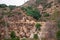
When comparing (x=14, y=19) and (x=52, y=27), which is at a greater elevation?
(x=52, y=27)

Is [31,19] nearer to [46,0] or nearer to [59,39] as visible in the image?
[46,0]

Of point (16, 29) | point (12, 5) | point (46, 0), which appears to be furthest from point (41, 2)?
point (16, 29)

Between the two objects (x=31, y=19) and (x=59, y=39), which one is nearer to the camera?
(x=59, y=39)

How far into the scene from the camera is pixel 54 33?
3.17m

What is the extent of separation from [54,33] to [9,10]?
9.78 meters

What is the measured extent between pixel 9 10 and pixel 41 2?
8.74ft

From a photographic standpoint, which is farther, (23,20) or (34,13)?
(34,13)

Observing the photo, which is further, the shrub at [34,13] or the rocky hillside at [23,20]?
the shrub at [34,13]

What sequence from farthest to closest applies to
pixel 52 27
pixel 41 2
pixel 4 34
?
pixel 41 2, pixel 4 34, pixel 52 27

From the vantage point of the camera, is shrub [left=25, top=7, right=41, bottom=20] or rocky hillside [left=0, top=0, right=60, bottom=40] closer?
rocky hillside [left=0, top=0, right=60, bottom=40]

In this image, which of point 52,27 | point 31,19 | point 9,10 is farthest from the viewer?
point 9,10

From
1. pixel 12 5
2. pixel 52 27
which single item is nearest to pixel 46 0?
pixel 12 5

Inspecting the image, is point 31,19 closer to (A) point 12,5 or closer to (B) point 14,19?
(B) point 14,19

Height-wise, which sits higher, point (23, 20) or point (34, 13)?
point (34, 13)
